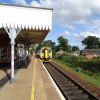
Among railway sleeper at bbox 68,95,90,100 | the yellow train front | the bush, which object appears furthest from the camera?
the yellow train front

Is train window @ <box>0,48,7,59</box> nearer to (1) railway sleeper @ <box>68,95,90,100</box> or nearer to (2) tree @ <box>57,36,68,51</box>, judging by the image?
(1) railway sleeper @ <box>68,95,90,100</box>

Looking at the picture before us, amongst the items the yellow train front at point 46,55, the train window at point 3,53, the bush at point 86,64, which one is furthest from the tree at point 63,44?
the train window at point 3,53

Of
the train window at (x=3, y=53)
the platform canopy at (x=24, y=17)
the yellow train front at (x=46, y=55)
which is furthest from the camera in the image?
the yellow train front at (x=46, y=55)

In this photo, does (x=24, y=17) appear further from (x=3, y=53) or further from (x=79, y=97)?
(x=3, y=53)

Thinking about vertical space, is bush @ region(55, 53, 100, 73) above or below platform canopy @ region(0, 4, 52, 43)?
below

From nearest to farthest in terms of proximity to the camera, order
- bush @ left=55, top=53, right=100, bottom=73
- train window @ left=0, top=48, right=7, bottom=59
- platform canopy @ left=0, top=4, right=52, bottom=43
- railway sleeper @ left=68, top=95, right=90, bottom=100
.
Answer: railway sleeper @ left=68, top=95, right=90, bottom=100 → platform canopy @ left=0, top=4, right=52, bottom=43 → train window @ left=0, top=48, right=7, bottom=59 → bush @ left=55, top=53, right=100, bottom=73

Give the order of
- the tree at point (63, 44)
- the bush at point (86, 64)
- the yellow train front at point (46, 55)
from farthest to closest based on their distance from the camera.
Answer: the tree at point (63, 44) < the yellow train front at point (46, 55) < the bush at point (86, 64)

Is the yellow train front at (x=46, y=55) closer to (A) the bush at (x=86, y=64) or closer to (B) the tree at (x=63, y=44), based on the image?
→ (A) the bush at (x=86, y=64)

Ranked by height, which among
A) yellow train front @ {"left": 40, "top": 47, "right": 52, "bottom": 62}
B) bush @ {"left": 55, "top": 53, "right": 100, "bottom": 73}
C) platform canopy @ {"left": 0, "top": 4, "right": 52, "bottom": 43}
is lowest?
bush @ {"left": 55, "top": 53, "right": 100, "bottom": 73}

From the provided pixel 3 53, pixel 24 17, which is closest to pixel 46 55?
pixel 3 53

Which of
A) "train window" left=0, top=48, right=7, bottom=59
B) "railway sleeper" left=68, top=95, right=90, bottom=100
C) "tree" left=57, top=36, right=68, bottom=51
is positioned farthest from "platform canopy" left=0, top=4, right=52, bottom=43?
"tree" left=57, top=36, right=68, bottom=51

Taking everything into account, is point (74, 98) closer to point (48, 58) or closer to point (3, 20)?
point (3, 20)

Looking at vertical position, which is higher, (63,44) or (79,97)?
(63,44)

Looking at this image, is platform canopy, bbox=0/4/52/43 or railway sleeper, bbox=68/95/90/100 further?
platform canopy, bbox=0/4/52/43
